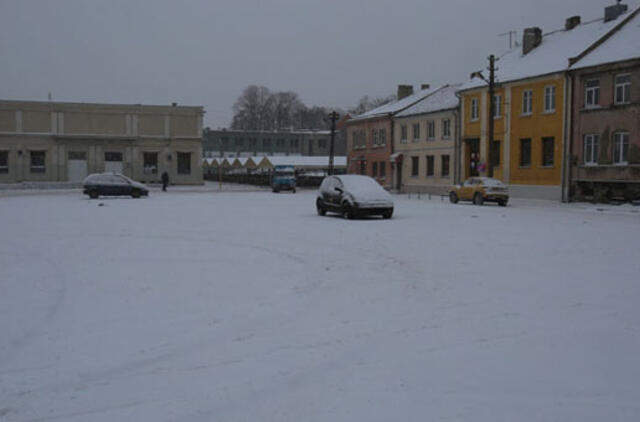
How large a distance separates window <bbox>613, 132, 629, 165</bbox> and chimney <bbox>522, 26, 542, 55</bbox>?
488 inches

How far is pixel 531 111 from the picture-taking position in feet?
135

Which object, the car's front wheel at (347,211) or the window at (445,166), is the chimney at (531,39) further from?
the car's front wheel at (347,211)

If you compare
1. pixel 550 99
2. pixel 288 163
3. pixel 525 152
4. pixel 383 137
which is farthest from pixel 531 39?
pixel 288 163

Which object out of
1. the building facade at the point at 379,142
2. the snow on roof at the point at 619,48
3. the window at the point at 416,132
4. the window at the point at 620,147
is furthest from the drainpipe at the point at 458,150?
the window at the point at 620,147

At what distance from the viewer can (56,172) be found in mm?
61938

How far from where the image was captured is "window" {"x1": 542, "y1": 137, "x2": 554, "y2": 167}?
39.9 metres

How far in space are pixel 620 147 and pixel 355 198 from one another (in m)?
19.0

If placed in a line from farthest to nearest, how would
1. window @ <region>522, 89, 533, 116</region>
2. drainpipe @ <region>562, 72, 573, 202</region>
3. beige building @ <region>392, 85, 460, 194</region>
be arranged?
beige building @ <region>392, 85, 460, 194</region> → window @ <region>522, 89, 533, 116</region> → drainpipe @ <region>562, 72, 573, 202</region>

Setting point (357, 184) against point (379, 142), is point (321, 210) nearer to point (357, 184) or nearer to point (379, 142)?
point (357, 184)

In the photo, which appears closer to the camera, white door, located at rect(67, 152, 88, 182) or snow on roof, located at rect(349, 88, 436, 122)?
snow on roof, located at rect(349, 88, 436, 122)

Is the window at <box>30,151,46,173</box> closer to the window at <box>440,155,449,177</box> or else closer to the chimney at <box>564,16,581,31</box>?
the window at <box>440,155,449,177</box>

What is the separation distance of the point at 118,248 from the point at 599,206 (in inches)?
1074

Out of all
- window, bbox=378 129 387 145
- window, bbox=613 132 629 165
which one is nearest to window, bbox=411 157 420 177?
window, bbox=378 129 387 145

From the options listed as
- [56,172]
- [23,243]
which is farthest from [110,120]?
[23,243]
